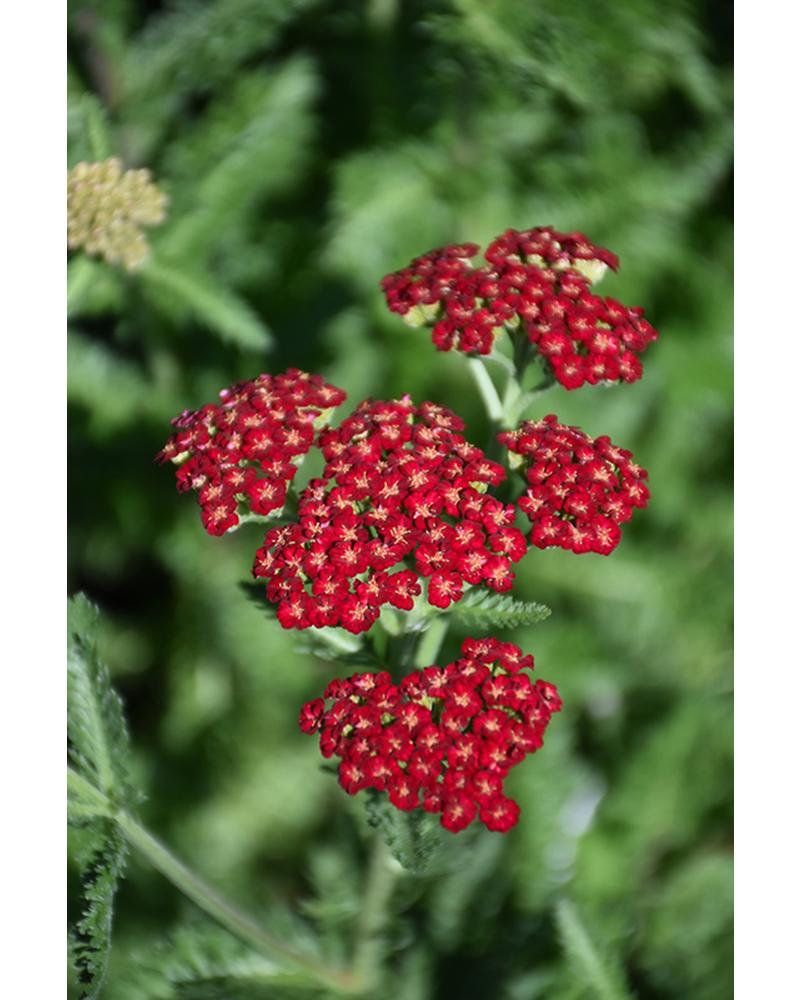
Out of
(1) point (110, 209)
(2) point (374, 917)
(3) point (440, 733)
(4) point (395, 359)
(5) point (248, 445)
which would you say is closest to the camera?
(3) point (440, 733)

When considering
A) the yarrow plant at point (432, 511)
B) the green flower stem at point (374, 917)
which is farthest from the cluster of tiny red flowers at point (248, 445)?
the green flower stem at point (374, 917)

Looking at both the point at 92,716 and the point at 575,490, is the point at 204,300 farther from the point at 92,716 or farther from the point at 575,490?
the point at 575,490

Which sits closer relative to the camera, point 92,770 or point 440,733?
point 440,733

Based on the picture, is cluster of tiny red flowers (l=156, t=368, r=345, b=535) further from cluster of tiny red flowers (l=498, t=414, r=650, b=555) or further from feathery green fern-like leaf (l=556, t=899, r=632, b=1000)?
feathery green fern-like leaf (l=556, t=899, r=632, b=1000)

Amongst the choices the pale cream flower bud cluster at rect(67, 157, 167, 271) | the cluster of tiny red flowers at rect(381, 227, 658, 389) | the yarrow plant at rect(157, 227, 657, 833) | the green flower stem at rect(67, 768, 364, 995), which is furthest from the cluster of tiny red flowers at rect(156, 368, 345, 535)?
the pale cream flower bud cluster at rect(67, 157, 167, 271)

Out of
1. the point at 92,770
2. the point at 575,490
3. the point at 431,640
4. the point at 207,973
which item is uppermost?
the point at 575,490

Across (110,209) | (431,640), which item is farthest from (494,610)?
(110,209)

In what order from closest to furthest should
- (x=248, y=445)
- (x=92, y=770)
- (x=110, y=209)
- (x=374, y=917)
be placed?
(x=248, y=445)
(x=92, y=770)
(x=374, y=917)
(x=110, y=209)
